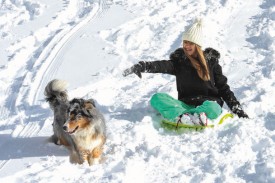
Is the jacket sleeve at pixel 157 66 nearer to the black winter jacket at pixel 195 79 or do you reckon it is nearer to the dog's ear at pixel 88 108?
the black winter jacket at pixel 195 79

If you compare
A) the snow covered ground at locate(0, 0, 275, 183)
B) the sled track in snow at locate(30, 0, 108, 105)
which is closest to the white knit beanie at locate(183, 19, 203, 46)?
the snow covered ground at locate(0, 0, 275, 183)

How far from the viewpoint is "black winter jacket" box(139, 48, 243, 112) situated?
5.70 m

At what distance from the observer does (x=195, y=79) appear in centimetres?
570

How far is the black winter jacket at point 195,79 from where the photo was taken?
18.7ft

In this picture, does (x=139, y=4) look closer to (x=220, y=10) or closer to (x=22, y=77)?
(x=220, y=10)

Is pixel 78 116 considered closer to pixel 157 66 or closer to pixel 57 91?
pixel 57 91

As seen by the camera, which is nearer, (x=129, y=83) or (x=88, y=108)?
(x=88, y=108)

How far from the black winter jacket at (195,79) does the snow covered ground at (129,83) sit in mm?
402

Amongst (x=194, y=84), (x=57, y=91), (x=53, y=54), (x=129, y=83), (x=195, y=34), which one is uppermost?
(x=195, y=34)

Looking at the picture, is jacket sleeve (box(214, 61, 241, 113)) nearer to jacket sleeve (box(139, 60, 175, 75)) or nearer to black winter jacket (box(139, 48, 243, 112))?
black winter jacket (box(139, 48, 243, 112))

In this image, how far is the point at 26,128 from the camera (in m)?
6.01

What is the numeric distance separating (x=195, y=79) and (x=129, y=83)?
5.45 ft

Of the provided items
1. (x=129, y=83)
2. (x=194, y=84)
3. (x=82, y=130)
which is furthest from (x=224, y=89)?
(x=82, y=130)

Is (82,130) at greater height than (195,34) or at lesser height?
lesser
